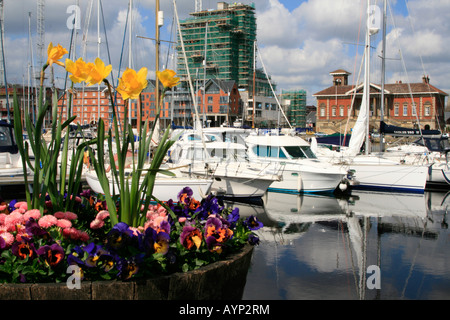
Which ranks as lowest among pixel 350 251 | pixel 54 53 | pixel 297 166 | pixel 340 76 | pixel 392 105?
pixel 350 251

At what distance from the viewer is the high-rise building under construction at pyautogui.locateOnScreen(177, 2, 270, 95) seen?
408 feet

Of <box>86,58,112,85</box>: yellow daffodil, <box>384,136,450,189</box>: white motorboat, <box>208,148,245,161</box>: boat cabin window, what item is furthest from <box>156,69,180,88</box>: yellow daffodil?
<box>384,136,450,189</box>: white motorboat

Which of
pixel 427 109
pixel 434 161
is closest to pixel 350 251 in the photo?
pixel 434 161

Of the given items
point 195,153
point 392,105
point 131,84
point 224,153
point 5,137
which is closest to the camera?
point 131,84

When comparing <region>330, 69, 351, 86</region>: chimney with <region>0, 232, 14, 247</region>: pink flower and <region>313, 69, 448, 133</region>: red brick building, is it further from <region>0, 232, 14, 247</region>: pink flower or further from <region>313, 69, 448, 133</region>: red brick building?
<region>0, 232, 14, 247</region>: pink flower

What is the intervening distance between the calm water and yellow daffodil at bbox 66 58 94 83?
4.35 metres

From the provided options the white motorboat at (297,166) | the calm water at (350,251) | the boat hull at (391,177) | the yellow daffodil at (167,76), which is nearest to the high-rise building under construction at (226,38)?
the white motorboat at (297,166)

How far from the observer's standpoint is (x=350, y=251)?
10.9 meters

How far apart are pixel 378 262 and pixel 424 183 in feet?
44.2

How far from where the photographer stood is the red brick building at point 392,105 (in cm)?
8530

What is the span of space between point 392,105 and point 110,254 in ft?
303

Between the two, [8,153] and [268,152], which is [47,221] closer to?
[8,153]

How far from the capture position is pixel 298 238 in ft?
40.8
